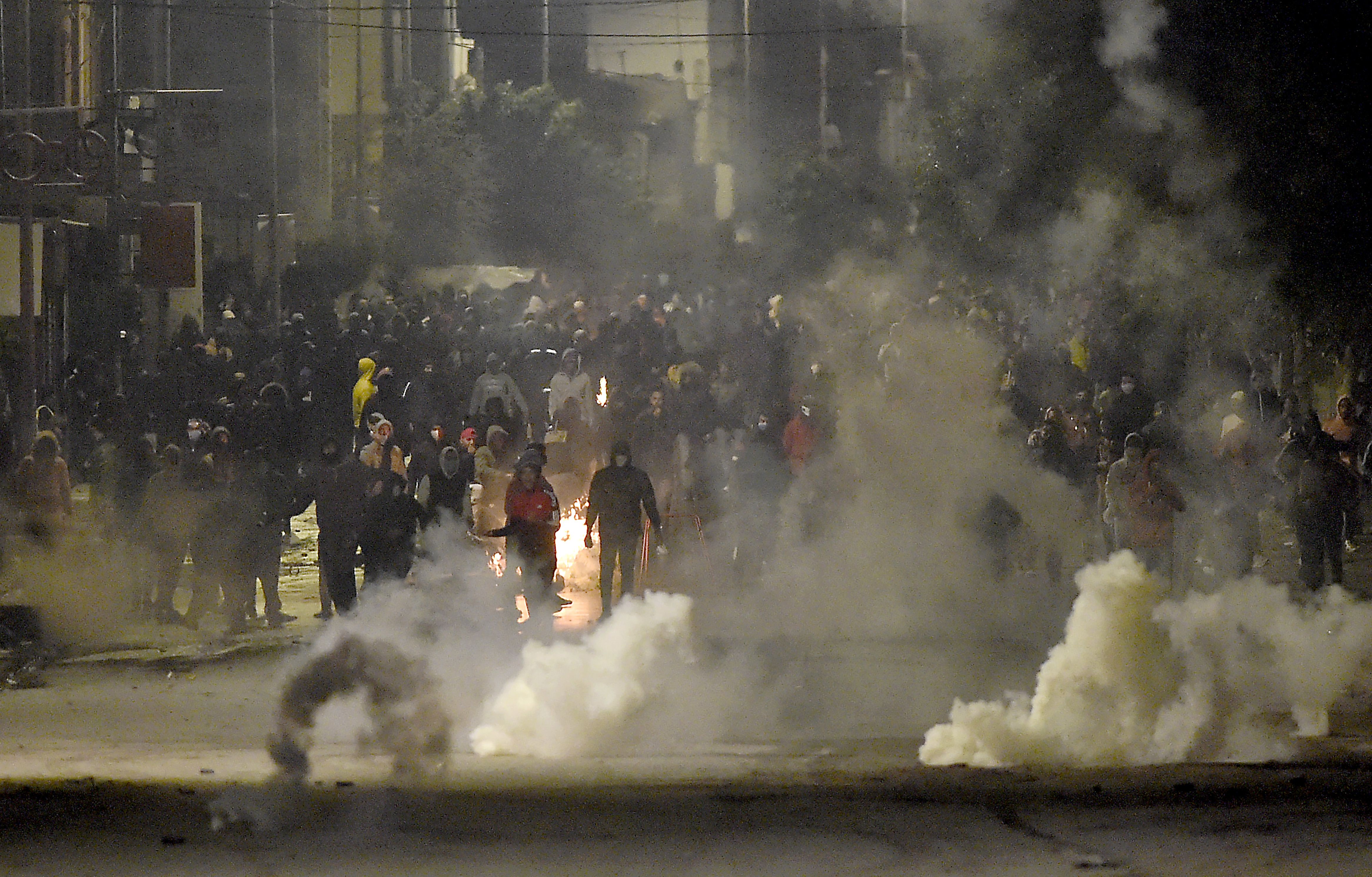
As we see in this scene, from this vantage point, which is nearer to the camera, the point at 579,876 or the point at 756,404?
the point at 579,876

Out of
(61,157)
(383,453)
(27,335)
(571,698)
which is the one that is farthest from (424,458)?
(61,157)

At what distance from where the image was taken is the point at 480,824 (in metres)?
7.68

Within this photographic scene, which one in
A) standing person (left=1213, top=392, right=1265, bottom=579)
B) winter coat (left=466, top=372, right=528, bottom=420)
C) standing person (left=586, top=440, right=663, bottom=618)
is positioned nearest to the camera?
standing person (left=586, top=440, right=663, bottom=618)

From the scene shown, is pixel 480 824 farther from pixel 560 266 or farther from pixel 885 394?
pixel 560 266

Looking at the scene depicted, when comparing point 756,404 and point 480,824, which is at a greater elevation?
point 756,404

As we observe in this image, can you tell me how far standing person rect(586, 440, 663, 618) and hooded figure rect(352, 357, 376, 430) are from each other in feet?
17.8

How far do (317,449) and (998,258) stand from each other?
13498 millimetres

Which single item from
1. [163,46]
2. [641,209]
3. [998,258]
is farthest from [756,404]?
[641,209]

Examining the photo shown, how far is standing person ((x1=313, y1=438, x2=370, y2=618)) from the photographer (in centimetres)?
1250

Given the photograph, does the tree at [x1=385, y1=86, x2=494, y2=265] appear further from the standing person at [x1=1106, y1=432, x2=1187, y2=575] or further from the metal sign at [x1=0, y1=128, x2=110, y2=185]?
the standing person at [x1=1106, y1=432, x2=1187, y2=575]

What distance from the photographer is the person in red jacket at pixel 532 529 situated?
40.7ft

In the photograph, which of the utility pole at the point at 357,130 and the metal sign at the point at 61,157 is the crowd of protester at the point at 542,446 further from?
the utility pole at the point at 357,130

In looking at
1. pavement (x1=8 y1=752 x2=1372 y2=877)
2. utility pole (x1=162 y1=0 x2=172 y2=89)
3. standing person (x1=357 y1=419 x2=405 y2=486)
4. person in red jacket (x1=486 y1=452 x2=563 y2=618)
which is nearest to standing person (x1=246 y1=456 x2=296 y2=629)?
standing person (x1=357 y1=419 x2=405 y2=486)

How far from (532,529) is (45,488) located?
3.92 metres
